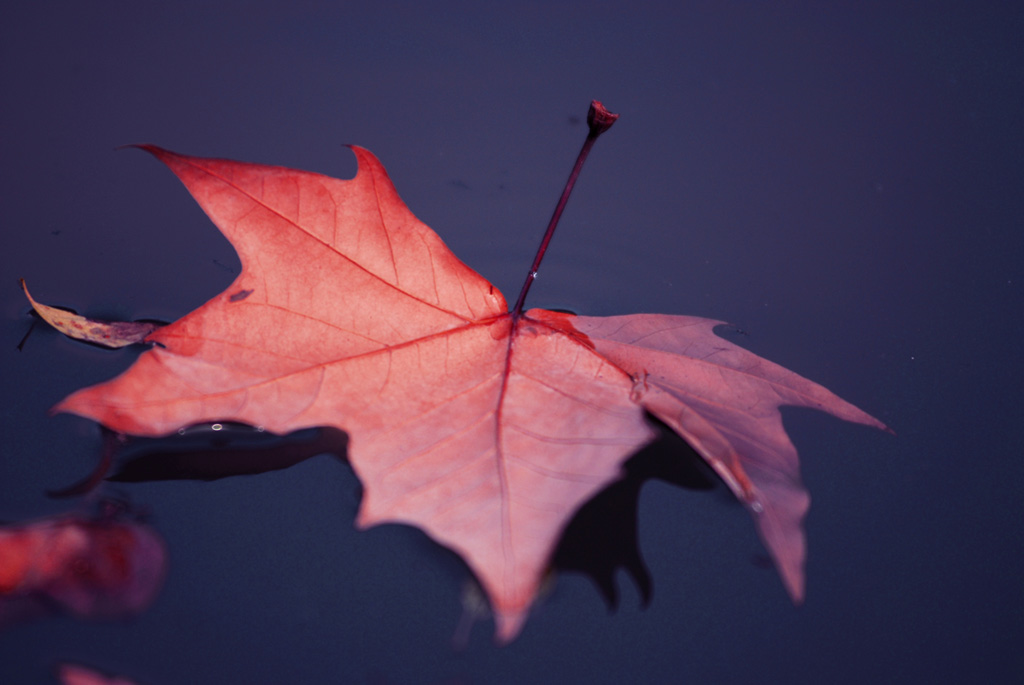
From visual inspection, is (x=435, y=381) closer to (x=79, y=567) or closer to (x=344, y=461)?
(x=344, y=461)

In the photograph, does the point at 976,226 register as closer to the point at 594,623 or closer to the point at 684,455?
the point at 684,455

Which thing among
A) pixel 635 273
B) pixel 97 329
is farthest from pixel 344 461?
pixel 635 273

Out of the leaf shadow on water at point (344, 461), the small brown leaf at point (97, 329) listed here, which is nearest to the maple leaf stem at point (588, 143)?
the leaf shadow on water at point (344, 461)

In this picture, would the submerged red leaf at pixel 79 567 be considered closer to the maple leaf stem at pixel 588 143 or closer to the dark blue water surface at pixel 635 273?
the dark blue water surface at pixel 635 273

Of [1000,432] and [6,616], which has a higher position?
[1000,432]

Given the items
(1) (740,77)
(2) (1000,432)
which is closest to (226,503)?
(2) (1000,432)

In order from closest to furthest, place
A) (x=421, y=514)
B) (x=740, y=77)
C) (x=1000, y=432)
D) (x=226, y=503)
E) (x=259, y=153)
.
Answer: (x=421, y=514) → (x=226, y=503) → (x=1000, y=432) → (x=259, y=153) → (x=740, y=77)
